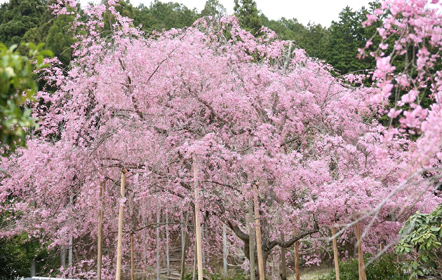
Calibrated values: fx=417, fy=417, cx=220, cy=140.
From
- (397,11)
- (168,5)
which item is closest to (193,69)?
(397,11)

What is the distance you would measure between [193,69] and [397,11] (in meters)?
4.09

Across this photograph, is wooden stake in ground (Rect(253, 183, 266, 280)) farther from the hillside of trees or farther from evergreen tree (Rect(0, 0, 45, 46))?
evergreen tree (Rect(0, 0, 45, 46))

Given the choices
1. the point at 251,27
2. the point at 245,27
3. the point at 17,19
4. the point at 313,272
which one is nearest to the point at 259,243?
the point at 313,272

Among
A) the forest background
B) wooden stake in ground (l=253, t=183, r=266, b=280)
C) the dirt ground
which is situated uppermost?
the forest background

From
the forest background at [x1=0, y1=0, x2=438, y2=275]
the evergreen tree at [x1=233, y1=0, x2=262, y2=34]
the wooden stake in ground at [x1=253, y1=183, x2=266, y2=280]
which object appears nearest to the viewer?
the wooden stake in ground at [x1=253, y1=183, x2=266, y2=280]

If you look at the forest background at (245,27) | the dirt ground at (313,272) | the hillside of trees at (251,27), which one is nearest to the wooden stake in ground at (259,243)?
the dirt ground at (313,272)

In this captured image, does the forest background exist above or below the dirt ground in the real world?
above

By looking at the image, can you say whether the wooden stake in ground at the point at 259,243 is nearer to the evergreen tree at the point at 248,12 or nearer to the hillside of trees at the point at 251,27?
the hillside of trees at the point at 251,27

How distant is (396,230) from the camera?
23.4 feet

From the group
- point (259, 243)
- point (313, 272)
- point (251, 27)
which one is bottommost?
point (313, 272)

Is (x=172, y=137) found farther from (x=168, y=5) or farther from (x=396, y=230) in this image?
(x=168, y=5)

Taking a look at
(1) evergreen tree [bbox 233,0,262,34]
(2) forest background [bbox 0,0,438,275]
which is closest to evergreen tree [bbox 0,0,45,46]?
(2) forest background [bbox 0,0,438,275]

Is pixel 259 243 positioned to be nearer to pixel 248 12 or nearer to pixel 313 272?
pixel 313 272

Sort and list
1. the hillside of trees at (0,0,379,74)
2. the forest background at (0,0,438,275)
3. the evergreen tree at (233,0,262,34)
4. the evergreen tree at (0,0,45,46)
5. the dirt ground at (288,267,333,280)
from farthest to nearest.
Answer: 1. the evergreen tree at (233,0,262,34)
2. the evergreen tree at (0,0,45,46)
3. the hillside of trees at (0,0,379,74)
4. the forest background at (0,0,438,275)
5. the dirt ground at (288,267,333,280)
